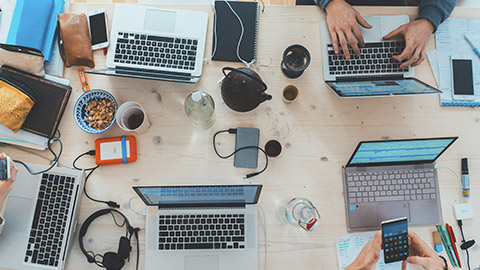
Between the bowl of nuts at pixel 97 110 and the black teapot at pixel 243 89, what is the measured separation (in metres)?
0.41

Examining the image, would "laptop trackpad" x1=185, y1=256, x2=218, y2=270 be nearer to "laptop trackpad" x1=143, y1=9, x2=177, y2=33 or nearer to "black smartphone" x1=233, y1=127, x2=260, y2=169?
"black smartphone" x1=233, y1=127, x2=260, y2=169

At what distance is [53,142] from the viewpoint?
3.60ft

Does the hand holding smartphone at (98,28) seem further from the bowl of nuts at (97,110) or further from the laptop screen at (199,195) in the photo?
the laptop screen at (199,195)

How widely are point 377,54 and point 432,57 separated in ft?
0.75

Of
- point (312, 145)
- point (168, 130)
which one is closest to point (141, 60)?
point (168, 130)

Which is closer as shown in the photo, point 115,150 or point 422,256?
point 422,256

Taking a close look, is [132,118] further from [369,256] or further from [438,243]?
[438,243]

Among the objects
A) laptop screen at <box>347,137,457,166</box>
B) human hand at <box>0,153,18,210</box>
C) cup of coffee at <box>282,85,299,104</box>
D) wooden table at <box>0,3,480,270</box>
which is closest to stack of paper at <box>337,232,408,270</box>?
wooden table at <box>0,3,480,270</box>

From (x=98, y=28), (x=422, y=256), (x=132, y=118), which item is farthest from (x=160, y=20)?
(x=422, y=256)

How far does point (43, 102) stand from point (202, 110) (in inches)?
22.7

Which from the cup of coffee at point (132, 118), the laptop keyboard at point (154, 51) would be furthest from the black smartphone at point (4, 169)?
the laptop keyboard at point (154, 51)

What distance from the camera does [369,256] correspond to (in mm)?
948

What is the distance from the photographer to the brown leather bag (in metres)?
1.08

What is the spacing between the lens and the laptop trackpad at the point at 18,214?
99cm
